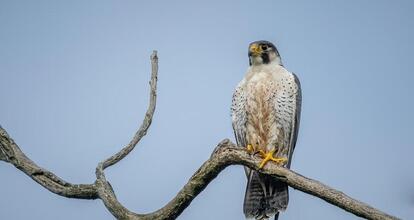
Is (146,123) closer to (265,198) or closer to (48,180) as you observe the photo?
(48,180)

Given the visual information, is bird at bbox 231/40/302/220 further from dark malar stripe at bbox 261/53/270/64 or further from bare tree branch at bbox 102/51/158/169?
bare tree branch at bbox 102/51/158/169

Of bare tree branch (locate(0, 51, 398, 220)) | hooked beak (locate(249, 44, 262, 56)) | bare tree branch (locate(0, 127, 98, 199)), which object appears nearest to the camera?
bare tree branch (locate(0, 51, 398, 220))

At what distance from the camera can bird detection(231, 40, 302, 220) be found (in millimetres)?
5934

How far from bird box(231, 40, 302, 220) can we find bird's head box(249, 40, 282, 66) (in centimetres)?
15

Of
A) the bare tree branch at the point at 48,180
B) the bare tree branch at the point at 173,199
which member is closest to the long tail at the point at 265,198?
the bare tree branch at the point at 173,199

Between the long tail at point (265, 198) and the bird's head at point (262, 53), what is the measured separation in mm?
1444

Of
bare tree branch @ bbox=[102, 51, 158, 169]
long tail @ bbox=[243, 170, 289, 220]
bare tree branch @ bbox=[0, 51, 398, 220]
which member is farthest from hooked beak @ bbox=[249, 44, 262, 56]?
bare tree branch @ bbox=[102, 51, 158, 169]

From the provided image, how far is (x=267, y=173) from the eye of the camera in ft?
15.4

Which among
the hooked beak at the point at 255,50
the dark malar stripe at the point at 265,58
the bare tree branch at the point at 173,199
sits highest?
the hooked beak at the point at 255,50

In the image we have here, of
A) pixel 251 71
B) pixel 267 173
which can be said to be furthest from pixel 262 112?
pixel 267 173

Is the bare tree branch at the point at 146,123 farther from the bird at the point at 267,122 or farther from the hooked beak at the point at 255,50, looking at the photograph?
the hooked beak at the point at 255,50

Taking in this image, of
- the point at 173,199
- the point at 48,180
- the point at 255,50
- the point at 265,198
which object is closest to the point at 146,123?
the point at 173,199

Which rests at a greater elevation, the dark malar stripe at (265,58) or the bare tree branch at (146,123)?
the dark malar stripe at (265,58)

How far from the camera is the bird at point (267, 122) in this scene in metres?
5.93
